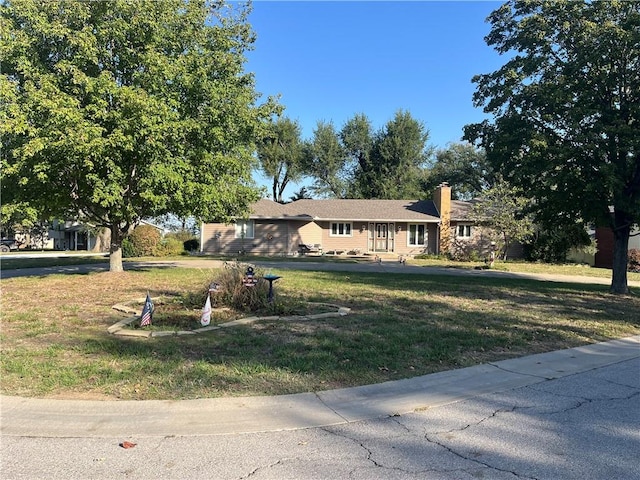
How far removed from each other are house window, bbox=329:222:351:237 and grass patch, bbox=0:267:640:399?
2036 centimetres

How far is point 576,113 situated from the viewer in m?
12.7

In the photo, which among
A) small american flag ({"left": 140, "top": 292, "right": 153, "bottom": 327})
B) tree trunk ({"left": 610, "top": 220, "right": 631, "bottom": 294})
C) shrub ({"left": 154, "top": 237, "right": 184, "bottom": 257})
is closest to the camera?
small american flag ({"left": 140, "top": 292, "right": 153, "bottom": 327})

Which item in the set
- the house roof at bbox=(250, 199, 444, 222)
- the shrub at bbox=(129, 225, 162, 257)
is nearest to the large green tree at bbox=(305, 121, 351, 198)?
the house roof at bbox=(250, 199, 444, 222)

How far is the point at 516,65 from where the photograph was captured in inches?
575

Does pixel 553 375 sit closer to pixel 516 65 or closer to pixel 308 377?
pixel 308 377

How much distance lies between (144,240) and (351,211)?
1374 cm

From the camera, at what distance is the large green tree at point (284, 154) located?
48.1 metres

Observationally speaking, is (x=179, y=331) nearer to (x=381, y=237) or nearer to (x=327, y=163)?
(x=381, y=237)

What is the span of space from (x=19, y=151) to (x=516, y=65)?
13.8m

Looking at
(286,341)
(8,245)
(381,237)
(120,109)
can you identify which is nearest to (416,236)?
(381,237)

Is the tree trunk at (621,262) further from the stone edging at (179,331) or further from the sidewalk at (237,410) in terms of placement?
the sidewalk at (237,410)

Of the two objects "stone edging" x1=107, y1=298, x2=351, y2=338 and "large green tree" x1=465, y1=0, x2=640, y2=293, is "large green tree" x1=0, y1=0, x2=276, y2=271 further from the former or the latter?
"large green tree" x1=465, y1=0, x2=640, y2=293

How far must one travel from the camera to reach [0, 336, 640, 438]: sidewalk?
4.14 m

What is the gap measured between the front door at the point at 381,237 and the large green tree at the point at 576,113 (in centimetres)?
1837
